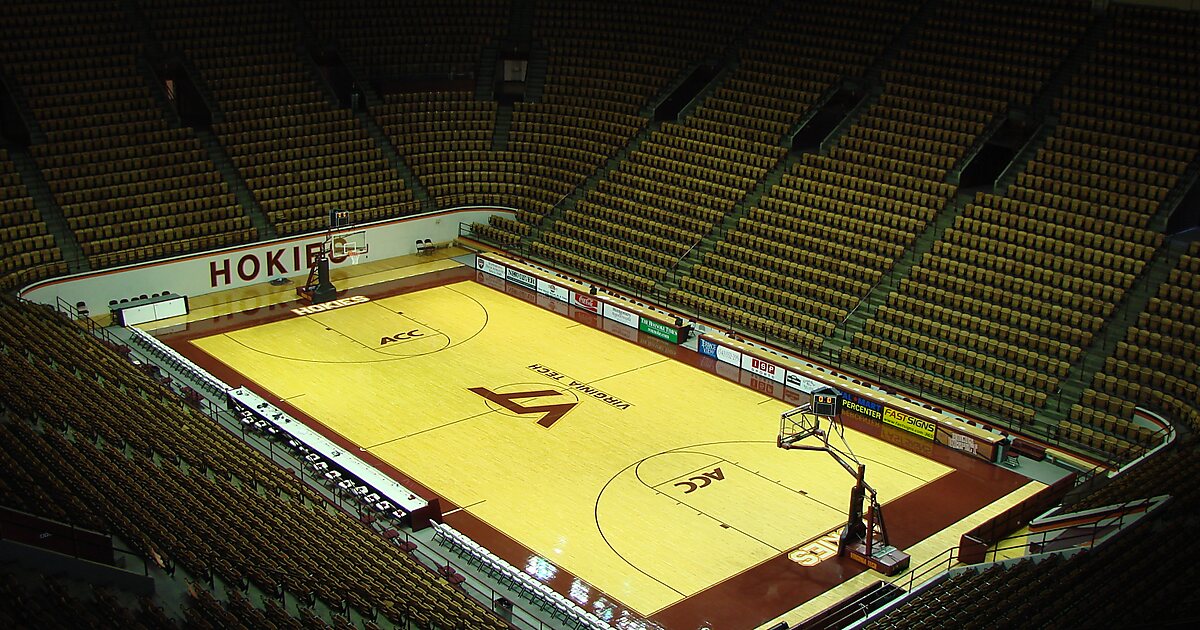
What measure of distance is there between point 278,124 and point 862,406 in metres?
21.6

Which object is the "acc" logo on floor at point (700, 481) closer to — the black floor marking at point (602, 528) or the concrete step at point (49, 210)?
the black floor marking at point (602, 528)

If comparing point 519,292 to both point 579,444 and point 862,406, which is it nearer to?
point 579,444

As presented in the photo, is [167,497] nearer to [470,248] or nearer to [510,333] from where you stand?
[510,333]

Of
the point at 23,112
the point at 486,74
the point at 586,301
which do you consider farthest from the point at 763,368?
the point at 23,112

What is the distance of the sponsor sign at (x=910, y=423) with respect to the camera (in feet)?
91.0

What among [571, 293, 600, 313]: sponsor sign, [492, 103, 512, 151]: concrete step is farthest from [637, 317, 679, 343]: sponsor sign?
[492, 103, 512, 151]: concrete step

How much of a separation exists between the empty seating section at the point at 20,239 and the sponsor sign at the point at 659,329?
624 inches

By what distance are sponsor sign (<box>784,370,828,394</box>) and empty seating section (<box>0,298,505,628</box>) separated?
1243 centimetres

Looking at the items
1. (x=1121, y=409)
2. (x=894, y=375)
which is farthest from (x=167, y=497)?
(x=1121, y=409)

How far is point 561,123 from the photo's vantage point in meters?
42.3

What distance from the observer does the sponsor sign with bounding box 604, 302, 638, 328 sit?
1349 inches

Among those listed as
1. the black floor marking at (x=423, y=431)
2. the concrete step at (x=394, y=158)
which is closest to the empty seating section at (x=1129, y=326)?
the black floor marking at (x=423, y=431)

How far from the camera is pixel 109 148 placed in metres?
36.3

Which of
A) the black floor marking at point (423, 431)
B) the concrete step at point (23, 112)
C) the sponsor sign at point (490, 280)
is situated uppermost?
the concrete step at point (23, 112)
